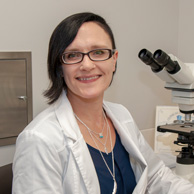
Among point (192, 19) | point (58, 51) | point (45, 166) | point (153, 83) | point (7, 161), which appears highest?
point (192, 19)

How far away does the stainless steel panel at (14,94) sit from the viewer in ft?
4.99

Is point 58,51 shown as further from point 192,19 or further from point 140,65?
point 192,19

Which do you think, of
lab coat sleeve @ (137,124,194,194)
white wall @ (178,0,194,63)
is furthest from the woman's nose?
white wall @ (178,0,194,63)

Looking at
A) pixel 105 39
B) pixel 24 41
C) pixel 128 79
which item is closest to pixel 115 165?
pixel 105 39

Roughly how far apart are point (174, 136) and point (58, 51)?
1.20 meters

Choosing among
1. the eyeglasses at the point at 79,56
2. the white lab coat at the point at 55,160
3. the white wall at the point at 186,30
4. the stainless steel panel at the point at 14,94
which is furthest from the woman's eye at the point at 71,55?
the white wall at the point at 186,30

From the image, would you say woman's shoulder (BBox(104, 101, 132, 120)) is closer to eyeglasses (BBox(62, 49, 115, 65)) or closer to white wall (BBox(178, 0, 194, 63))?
eyeglasses (BBox(62, 49, 115, 65))

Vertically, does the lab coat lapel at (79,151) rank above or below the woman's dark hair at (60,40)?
below

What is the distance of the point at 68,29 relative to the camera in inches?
44.6

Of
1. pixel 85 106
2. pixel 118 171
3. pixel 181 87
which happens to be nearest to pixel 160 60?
pixel 181 87

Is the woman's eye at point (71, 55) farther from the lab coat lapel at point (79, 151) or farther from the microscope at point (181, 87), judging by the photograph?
the microscope at point (181, 87)

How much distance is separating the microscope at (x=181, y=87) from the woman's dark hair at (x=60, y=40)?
0.29m

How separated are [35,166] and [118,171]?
37 centimetres

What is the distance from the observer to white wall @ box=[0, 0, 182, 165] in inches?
60.6
